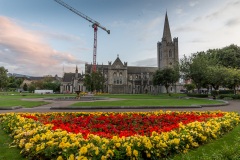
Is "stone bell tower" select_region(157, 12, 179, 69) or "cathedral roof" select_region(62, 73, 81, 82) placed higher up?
"stone bell tower" select_region(157, 12, 179, 69)

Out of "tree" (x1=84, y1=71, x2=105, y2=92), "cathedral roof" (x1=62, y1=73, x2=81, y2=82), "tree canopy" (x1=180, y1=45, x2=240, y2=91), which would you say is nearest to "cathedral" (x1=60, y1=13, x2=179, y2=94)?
"cathedral roof" (x1=62, y1=73, x2=81, y2=82)

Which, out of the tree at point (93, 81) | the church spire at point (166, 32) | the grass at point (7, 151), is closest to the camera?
the grass at point (7, 151)

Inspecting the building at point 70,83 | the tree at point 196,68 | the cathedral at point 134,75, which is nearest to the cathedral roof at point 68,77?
the building at point 70,83

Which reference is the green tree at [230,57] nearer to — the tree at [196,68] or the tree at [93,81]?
the tree at [196,68]

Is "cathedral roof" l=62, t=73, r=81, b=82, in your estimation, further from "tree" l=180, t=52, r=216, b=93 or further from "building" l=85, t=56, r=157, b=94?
"tree" l=180, t=52, r=216, b=93

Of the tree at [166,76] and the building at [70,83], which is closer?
the tree at [166,76]

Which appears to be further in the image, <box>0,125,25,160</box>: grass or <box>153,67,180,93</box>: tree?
<box>153,67,180,93</box>: tree

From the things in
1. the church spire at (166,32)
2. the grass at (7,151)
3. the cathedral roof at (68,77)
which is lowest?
the grass at (7,151)

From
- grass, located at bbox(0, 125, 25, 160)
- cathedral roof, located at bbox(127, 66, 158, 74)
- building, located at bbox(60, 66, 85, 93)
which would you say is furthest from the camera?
cathedral roof, located at bbox(127, 66, 158, 74)

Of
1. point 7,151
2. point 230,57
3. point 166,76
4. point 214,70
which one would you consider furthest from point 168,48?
point 7,151

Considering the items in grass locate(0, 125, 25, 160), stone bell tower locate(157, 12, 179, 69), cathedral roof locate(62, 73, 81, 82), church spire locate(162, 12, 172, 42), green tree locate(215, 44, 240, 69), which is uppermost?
church spire locate(162, 12, 172, 42)

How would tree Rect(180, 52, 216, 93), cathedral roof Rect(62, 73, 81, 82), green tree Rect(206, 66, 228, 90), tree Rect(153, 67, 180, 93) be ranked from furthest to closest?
cathedral roof Rect(62, 73, 81, 82), tree Rect(153, 67, 180, 93), tree Rect(180, 52, 216, 93), green tree Rect(206, 66, 228, 90)

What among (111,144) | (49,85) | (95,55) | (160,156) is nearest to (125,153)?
(111,144)

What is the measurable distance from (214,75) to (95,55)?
82259mm
